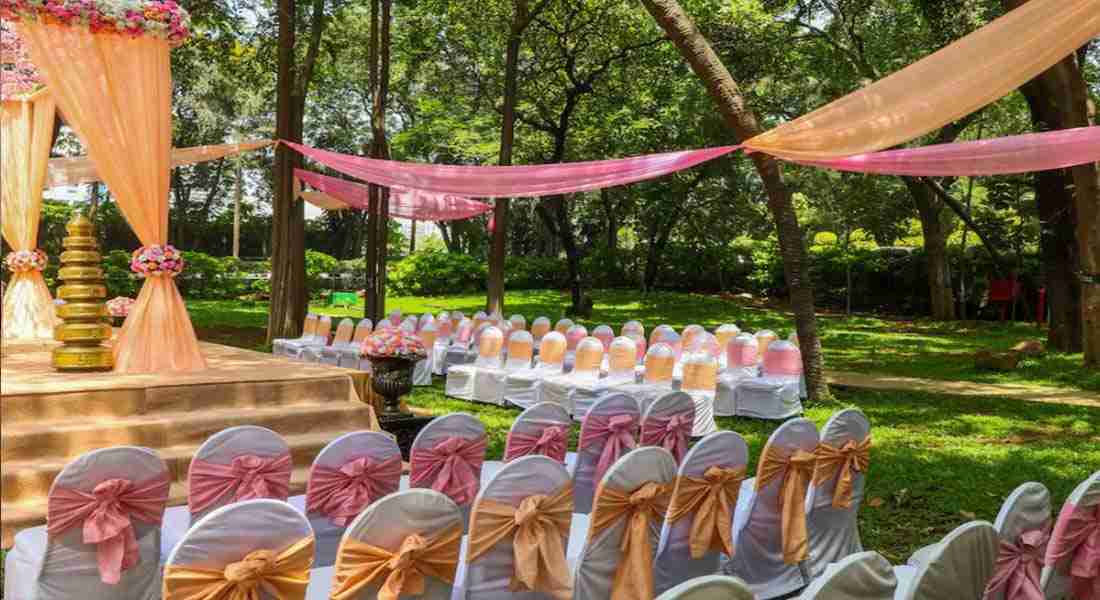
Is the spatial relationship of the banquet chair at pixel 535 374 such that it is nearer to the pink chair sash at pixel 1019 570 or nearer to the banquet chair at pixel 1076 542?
the banquet chair at pixel 1076 542

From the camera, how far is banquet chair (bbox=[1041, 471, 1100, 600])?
2965 millimetres

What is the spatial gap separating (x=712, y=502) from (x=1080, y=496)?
1252 millimetres

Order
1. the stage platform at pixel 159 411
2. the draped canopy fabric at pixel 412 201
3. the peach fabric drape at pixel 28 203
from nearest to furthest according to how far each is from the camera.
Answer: the stage platform at pixel 159 411
the peach fabric drape at pixel 28 203
the draped canopy fabric at pixel 412 201

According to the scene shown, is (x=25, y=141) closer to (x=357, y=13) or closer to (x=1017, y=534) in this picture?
(x=1017, y=534)

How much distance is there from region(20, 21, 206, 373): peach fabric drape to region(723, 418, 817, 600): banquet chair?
3.91 meters

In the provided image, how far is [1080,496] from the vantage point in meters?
2.95

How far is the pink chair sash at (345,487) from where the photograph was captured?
3535 mm

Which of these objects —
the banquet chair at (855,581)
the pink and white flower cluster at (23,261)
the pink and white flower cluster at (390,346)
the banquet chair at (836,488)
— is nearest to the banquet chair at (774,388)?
the pink and white flower cluster at (390,346)

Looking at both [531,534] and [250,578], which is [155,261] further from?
[250,578]

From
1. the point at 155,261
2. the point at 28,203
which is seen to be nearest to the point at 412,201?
the point at 28,203

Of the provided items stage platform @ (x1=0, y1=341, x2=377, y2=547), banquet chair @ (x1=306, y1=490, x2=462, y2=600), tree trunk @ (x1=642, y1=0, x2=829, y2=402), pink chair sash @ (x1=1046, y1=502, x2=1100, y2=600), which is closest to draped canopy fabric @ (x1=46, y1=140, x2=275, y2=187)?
stage platform @ (x1=0, y1=341, x2=377, y2=547)

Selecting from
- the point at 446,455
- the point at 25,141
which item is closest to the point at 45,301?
the point at 25,141

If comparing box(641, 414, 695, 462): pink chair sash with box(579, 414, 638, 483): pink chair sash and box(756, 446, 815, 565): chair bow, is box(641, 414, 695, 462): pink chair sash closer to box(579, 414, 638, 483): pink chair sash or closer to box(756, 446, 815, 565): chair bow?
box(579, 414, 638, 483): pink chair sash

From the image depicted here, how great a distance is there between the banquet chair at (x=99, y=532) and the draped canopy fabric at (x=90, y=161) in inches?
249
